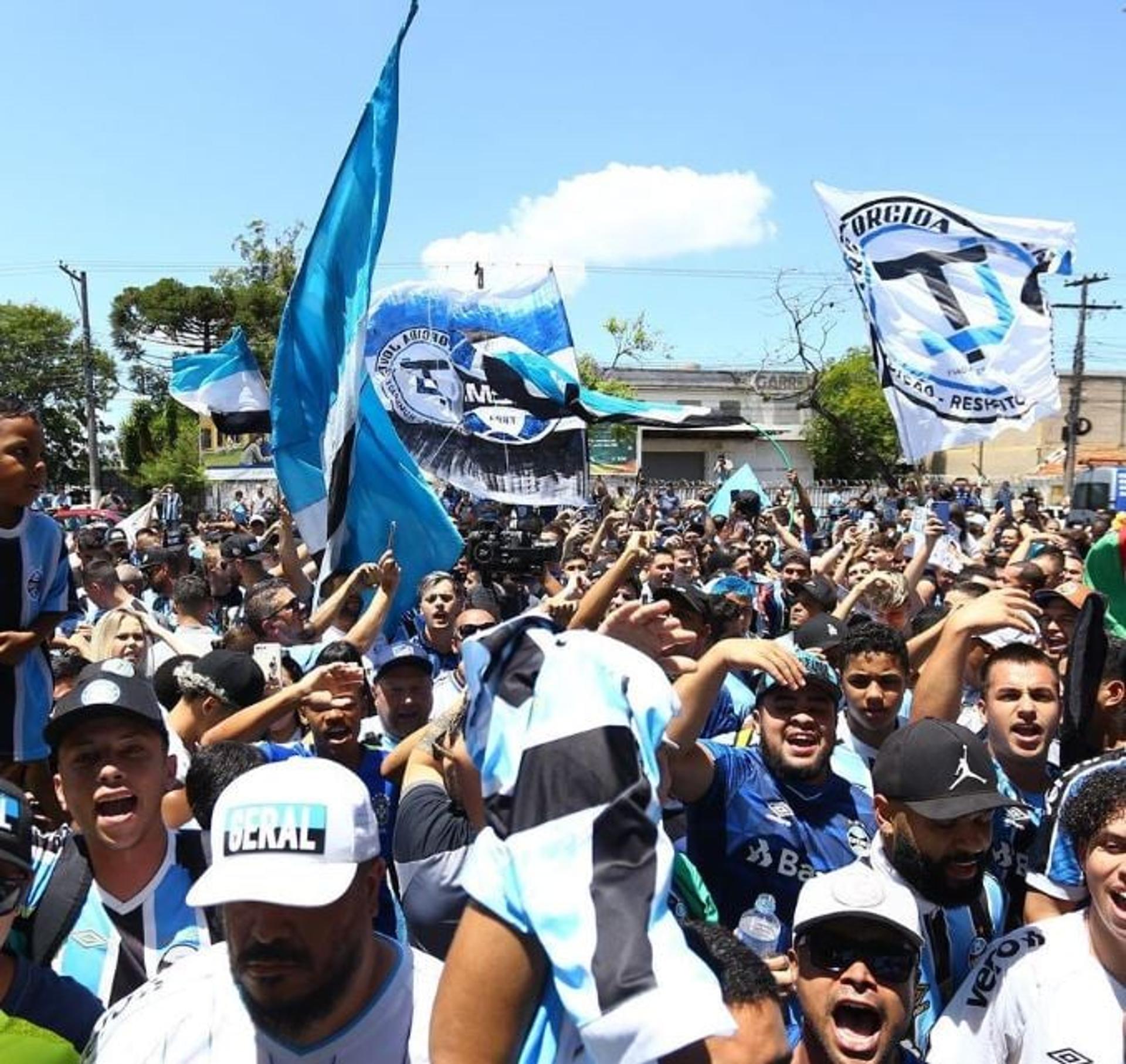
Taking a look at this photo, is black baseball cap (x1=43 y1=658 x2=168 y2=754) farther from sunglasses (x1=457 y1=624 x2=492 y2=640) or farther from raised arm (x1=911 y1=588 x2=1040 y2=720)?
sunglasses (x1=457 y1=624 x2=492 y2=640)

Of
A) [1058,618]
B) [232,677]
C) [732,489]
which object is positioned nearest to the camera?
[232,677]

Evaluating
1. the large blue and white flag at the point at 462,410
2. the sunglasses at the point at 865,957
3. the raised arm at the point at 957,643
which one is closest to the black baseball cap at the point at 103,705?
→ the sunglasses at the point at 865,957

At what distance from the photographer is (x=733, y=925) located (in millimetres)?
3035

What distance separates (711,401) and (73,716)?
5985cm

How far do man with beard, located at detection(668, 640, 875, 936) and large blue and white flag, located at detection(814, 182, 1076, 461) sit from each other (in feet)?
20.1

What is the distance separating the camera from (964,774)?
270 centimetres

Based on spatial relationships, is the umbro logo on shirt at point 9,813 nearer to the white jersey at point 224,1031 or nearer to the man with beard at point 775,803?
the white jersey at point 224,1031

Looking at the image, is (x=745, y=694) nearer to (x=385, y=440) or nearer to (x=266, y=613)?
(x=266, y=613)

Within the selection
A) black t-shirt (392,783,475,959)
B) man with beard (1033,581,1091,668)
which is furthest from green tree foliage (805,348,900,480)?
black t-shirt (392,783,475,959)

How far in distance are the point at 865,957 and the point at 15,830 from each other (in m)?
1.65

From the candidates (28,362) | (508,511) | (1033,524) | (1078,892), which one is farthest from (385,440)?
(28,362)

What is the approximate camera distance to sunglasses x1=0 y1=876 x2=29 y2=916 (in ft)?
6.76

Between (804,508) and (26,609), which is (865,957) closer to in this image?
(26,609)

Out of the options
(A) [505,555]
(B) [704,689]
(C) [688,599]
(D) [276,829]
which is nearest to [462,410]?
(A) [505,555]
